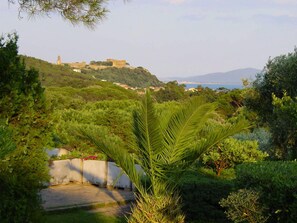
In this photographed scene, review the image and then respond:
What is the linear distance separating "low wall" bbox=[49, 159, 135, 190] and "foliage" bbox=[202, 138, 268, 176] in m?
2.45

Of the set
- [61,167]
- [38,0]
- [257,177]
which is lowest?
[61,167]

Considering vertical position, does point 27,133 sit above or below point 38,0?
below

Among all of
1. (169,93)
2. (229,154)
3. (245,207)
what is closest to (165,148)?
(245,207)

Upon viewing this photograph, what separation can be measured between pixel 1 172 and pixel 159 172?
2140 millimetres

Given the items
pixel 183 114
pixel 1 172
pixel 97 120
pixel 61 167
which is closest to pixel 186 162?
pixel 183 114

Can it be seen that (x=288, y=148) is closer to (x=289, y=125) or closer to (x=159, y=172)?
(x=289, y=125)

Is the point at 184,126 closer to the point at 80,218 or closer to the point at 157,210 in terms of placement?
the point at 157,210

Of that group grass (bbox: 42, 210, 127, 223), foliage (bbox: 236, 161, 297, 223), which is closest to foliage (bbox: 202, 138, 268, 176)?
grass (bbox: 42, 210, 127, 223)

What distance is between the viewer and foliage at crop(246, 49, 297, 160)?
1444cm

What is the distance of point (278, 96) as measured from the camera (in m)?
17.2

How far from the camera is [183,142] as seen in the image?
7023mm

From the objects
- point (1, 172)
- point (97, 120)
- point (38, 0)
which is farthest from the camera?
point (97, 120)

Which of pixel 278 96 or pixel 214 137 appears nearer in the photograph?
pixel 214 137

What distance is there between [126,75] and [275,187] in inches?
3531
